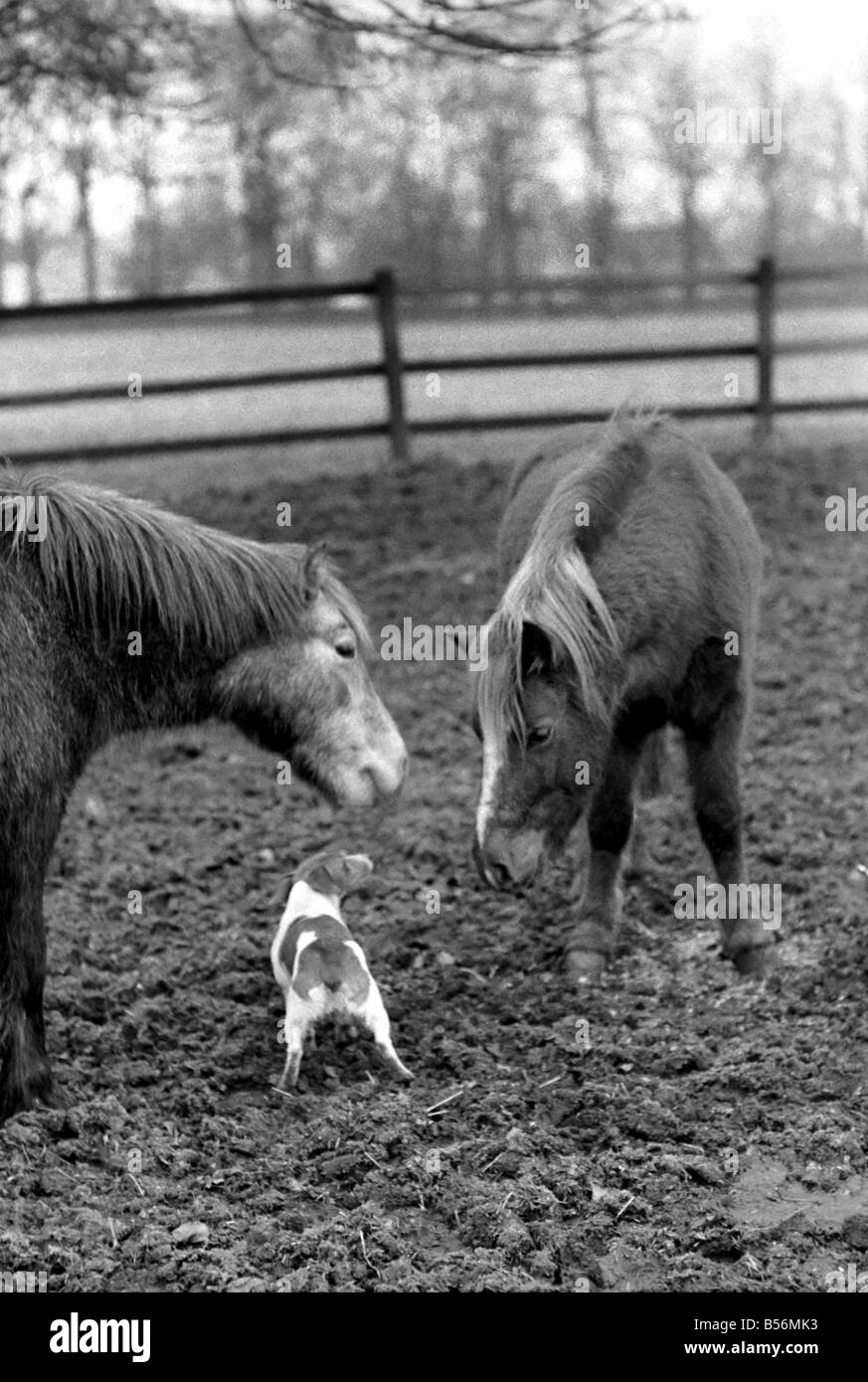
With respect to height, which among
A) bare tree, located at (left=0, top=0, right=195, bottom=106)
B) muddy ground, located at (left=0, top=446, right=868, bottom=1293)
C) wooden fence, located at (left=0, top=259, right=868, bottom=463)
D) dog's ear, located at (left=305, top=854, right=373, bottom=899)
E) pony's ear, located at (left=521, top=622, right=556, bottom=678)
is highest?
bare tree, located at (left=0, top=0, right=195, bottom=106)

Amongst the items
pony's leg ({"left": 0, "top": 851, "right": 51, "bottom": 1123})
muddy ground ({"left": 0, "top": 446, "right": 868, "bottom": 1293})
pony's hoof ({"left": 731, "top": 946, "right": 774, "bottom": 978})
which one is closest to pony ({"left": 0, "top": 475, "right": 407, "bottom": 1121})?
pony's leg ({"left": 0, "top": 851, "right": 51, "bottom": 1123})

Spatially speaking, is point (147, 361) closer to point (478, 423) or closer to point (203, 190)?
point (203, 190)

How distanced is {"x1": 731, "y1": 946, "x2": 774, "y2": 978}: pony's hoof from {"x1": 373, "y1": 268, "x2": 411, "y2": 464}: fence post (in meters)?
→ 8.25

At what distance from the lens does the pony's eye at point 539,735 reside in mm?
4605

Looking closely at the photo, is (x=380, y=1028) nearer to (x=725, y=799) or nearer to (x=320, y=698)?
(x=320, y=698)

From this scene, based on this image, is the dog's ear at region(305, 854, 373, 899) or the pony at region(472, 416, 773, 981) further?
the dog's ear at region(305, 854, 373, 899)

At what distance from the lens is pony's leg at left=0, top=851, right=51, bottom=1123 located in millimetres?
4230

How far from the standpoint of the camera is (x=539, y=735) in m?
4.62

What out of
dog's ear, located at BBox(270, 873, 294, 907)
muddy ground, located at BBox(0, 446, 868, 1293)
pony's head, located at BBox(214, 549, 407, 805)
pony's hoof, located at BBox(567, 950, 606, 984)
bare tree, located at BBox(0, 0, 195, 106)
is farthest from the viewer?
bare tree, located at BBox(0, 0, 195, 106)

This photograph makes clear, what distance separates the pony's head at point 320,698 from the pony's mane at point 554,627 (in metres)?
0.40

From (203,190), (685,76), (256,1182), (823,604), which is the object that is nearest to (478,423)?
(823,604)

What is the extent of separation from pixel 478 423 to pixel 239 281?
62.5 feet

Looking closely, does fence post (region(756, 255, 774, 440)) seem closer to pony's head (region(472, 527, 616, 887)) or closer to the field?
the field
